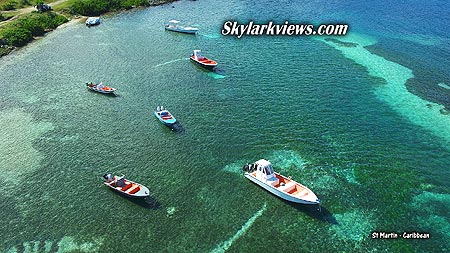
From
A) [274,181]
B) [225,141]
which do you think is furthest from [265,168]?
[225,141]

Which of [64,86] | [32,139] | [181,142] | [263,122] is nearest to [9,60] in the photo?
[64,86]

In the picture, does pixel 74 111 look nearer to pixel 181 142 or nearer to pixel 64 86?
pixel 64 86

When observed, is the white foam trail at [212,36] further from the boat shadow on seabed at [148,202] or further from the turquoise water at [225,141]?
the boat shadow on seabed at [148,202]

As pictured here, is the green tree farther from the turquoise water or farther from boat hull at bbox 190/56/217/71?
boat hull at bbox 190/56/217/71

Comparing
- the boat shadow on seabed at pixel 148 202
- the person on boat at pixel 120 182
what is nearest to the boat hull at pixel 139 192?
the person on boat at pixel 120 182

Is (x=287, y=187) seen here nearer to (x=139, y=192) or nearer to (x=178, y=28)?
(x=139, y=192)
